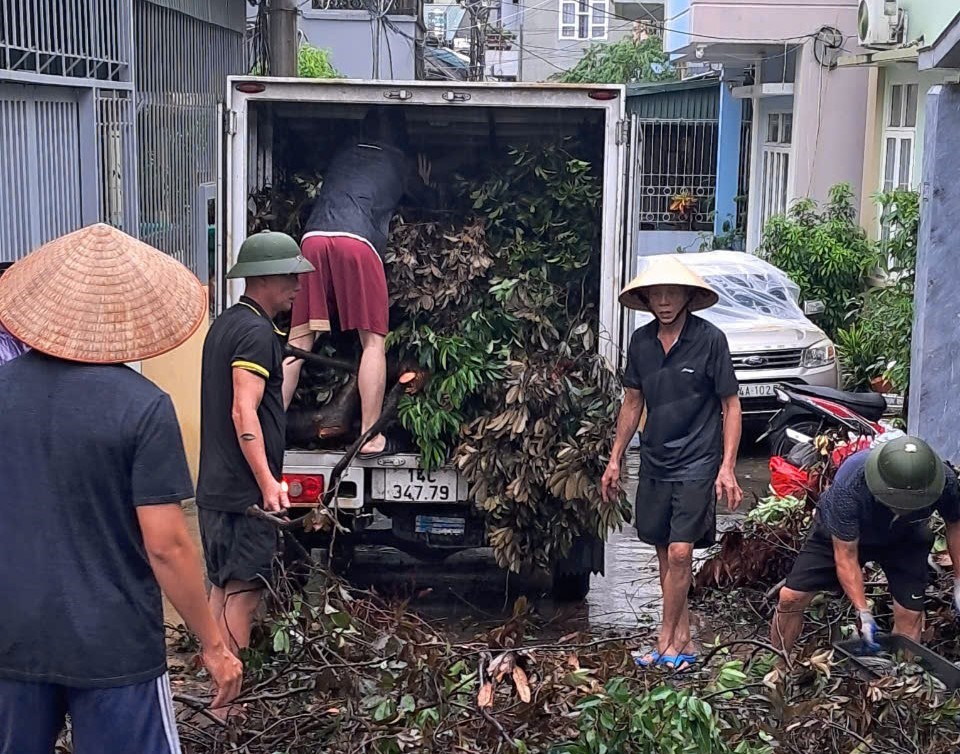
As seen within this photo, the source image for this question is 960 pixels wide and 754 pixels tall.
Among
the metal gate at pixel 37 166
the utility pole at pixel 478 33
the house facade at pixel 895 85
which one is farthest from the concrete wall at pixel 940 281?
the utility pole at pixel 478 33

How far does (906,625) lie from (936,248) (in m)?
3.90

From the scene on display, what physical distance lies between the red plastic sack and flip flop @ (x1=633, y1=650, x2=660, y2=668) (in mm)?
2109

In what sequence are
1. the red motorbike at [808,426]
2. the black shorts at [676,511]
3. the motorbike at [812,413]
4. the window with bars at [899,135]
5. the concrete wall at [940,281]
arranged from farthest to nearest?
the window with bars at [899,135], the motorbike at [812,413], the concrete wall at [940,281], the red motorbike at [808,426], the black shorts at [676,511]

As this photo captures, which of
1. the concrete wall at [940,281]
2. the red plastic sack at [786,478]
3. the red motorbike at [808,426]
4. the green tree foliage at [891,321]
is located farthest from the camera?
the green tree foliage at [891,321]

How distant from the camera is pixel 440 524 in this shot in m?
6.75

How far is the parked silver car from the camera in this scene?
10.8m

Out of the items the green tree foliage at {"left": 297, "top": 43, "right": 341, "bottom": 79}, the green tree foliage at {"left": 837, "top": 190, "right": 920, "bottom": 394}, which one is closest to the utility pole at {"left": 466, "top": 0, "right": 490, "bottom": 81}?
the green tree foliage at {"left": 297, "top": 43, "right": 341, "bottom": 79}

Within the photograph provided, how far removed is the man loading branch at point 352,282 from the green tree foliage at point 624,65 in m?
25.4

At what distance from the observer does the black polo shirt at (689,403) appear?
6.07 m

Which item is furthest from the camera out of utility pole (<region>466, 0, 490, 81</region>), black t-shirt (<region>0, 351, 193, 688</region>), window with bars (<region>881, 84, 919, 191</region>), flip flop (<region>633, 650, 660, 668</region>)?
utility pole (<region>466, 0, 490, 81</region>)

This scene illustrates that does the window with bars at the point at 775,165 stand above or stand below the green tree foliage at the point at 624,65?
below

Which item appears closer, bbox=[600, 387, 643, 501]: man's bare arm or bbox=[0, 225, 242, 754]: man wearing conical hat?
bbox=[0, 225, 242, 754]: man wearing conical hat

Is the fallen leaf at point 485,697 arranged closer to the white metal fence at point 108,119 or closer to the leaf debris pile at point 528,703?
the leaf debris pile at point 528,703

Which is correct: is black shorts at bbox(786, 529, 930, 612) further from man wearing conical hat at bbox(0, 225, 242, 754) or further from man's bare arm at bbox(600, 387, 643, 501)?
man wearing conical hat at bbox(0, 225, 242, 754)
